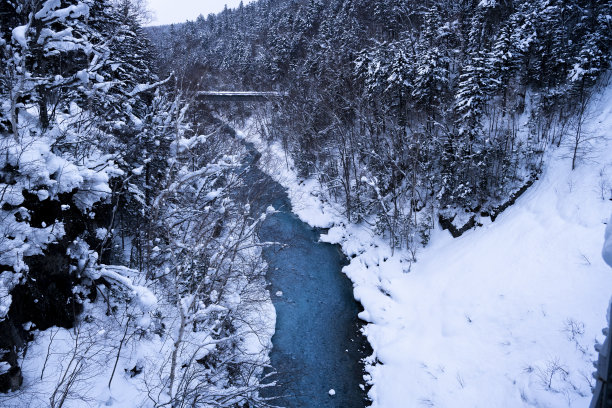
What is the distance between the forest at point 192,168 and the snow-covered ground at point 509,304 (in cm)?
126

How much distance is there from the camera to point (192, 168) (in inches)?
661

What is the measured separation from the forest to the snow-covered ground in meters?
1.26

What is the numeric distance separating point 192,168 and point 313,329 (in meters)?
9.83

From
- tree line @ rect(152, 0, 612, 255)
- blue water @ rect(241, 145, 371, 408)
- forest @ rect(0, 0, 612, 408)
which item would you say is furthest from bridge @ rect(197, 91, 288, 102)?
blue water @ rect(241, 145, 371, 408)

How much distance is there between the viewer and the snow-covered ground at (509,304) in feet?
27.0

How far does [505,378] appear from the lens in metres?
8.59

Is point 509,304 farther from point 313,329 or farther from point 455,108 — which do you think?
point 455,108

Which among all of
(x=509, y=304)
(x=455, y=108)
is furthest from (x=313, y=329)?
(x=455, y=108)

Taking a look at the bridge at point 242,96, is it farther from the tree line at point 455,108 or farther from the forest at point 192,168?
the tree line at point 455,108

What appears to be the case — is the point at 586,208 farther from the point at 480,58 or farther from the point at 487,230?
the point at 480,58

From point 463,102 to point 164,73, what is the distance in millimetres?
21968

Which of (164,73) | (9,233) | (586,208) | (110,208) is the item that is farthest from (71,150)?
(164,73)

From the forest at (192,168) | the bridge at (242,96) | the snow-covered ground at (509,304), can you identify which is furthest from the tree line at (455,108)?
the bridge at (242,96)

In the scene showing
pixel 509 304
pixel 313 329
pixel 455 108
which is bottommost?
pixel 313 329
